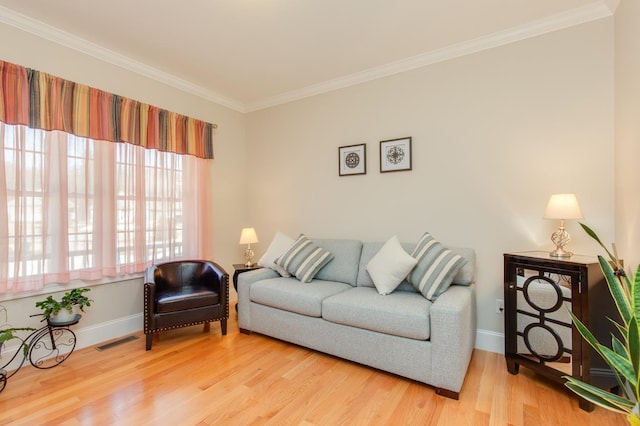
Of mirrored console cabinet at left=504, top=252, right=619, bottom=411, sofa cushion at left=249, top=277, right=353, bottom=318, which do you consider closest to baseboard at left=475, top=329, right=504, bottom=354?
mirrored console cabinet at left=504, top=252, right=619, bottom=411

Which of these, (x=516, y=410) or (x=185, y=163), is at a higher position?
(x=185, y=163)

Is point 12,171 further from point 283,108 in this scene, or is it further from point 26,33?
point 283,108

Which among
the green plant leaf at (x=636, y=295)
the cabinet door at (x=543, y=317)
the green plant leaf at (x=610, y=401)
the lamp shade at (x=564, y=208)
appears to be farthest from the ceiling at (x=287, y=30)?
the green plant leaf at (x=610, y=401)

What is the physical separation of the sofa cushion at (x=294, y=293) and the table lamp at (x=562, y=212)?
1647 millimetres

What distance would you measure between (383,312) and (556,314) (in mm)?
1106

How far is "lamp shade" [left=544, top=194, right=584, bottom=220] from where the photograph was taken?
203 centimetres

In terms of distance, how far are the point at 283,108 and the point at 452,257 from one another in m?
2.71

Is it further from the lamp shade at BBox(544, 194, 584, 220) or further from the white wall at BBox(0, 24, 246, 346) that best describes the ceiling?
the lamp shade at BBox(544, 194, 584, 220)

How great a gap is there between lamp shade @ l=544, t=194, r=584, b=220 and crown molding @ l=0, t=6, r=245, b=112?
3654 mm

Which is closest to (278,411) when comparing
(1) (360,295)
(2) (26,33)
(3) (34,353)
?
(1) (360,295)

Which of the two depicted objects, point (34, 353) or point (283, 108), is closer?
point (34, 353)

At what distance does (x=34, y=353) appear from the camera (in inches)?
92.9

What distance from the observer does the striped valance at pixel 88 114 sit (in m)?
2.27

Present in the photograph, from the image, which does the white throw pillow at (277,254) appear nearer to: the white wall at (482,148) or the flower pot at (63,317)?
the white wall at (482,148)
